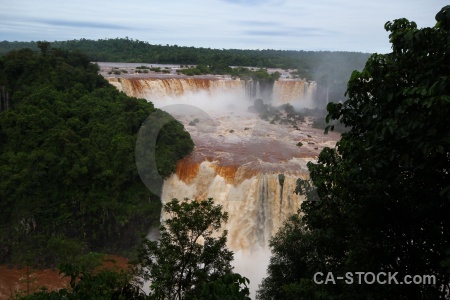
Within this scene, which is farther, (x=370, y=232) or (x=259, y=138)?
(x=259, y=138)

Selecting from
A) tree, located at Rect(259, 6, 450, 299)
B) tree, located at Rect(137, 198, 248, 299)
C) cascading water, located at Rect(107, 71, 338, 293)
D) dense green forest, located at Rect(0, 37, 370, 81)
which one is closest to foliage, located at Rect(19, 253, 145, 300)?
tree, located at Rect(137, 198, 248, 299)

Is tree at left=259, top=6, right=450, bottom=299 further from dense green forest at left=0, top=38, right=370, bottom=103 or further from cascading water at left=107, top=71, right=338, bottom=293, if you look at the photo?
dense green forest at left=0, top=38, right=370, bottom=103

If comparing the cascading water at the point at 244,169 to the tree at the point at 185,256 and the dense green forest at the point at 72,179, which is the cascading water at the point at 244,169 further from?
the tree at the point at 185,256

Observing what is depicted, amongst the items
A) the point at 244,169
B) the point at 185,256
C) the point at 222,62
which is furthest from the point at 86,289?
the point at 222,62

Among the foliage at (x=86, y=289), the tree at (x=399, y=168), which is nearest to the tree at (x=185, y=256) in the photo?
the foliage at (x=86, y=289)

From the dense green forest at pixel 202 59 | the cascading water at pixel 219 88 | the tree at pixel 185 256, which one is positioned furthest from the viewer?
the dense green forest at pixel 202 59

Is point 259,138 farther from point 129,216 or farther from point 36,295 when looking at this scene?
point 36,295

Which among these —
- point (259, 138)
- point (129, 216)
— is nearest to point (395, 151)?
point (129, 216)
